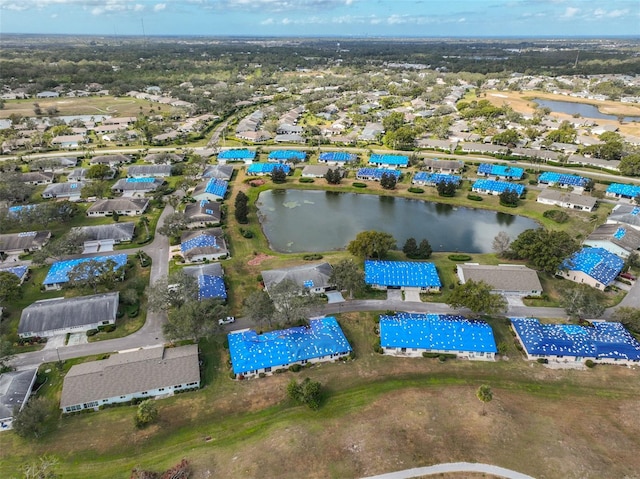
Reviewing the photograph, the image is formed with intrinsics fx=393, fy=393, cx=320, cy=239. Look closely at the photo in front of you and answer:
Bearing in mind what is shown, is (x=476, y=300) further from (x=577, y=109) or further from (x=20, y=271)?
(x=577, y=109)

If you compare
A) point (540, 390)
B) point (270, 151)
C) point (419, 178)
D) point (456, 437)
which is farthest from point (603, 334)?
point (270, 151)

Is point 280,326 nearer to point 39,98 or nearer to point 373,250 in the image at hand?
point 373,250

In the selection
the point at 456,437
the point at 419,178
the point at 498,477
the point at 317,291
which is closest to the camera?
the point at 498,477

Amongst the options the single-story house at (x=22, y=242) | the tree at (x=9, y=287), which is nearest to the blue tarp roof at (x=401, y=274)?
the tree at (x=9, y=287)

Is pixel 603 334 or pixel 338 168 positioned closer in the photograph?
pixel 603 334

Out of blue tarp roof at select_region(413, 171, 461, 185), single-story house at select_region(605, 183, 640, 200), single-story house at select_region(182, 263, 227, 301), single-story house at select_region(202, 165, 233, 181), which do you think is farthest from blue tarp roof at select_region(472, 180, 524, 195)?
single-story house at select_region(182, 263, 227, 301)

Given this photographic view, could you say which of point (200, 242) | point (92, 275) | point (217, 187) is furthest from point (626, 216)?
point (92, 275)
